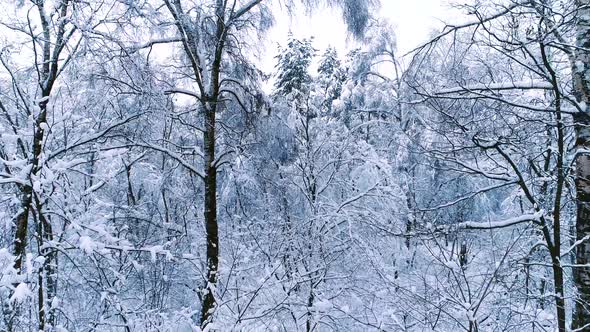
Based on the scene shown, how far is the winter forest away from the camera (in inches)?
149

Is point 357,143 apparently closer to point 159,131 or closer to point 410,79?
point 159,131

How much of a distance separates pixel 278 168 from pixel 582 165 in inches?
223

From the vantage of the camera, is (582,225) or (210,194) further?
(210,194)

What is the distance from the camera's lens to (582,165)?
12.3 feet

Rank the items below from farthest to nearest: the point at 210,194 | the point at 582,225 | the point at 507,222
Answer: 1. the point at 210,194
2. the point at 507,222
3. the point at 582,225

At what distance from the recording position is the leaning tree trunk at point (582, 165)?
360 centimetres

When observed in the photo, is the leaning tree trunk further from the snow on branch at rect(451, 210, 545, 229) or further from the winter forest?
the snow on branch at rect(451, 210, 545, 229)

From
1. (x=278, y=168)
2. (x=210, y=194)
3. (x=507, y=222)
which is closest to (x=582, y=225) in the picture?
(x=507, y=222)

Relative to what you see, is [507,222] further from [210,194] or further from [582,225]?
[210,194]

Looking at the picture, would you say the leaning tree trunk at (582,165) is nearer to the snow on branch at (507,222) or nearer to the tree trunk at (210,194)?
the snow on branch at (507,222)

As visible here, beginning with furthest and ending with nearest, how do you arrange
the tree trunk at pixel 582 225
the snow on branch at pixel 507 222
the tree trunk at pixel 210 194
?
the tree trunk at pixel 210 194 < the snow on branch at pixel 507 222 < the tree trunk at pixel 582 225

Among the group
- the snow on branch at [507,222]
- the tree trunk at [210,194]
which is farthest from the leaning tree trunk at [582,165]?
the tree trunk at [210,194]

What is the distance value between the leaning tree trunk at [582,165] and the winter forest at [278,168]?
0.02 meters

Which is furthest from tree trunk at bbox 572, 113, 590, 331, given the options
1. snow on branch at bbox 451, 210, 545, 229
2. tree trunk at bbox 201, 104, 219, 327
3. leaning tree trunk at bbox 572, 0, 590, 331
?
tree trunk at bbox 201, 104, 219, 327
